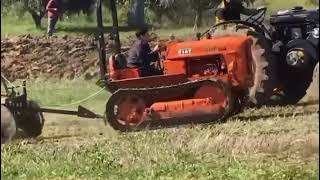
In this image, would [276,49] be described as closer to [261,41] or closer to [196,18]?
[261,41]

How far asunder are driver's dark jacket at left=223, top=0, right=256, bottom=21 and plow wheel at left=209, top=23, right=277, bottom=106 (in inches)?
15.4

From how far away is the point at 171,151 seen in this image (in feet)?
26.0

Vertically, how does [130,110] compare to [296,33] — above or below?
below

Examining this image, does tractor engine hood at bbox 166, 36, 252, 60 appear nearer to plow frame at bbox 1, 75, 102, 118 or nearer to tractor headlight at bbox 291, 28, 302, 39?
tractor headlight at bbox 291, 28, 302, 39

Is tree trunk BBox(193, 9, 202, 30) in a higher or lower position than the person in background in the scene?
lower

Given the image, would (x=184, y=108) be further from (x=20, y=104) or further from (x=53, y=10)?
(x=20, y=104)

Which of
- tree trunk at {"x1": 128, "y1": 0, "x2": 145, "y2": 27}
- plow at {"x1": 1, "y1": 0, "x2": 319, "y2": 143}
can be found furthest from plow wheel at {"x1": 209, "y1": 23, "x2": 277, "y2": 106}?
tree trunk at {"x1": 128, "y1": 0, "x2": 145, "y2": 27}

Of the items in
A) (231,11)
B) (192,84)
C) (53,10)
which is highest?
(53,10)

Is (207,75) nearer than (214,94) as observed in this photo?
No

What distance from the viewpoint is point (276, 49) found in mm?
10133

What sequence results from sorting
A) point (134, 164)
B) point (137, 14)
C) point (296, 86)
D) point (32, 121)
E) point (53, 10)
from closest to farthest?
point (134, 164) → point (53, 10) → point (32, 121) → point (137, 14) → point (296, 86)

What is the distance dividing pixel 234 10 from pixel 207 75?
1.09 meters

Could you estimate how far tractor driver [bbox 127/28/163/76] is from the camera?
9.95m

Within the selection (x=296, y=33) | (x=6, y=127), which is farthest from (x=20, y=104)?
(x=296, y=33)
